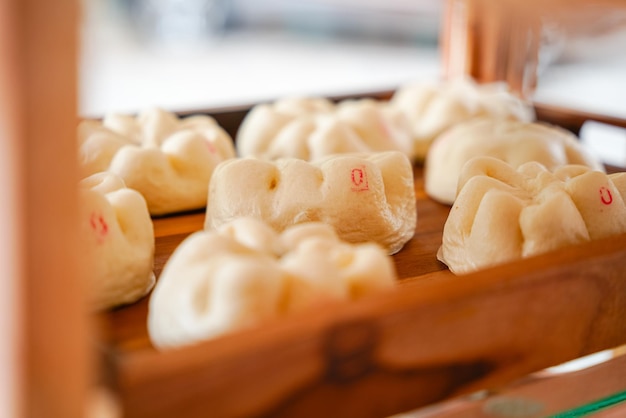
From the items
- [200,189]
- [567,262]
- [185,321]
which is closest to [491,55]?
[200,189]

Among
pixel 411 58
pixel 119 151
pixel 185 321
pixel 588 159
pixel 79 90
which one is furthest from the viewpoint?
pixel 411 58

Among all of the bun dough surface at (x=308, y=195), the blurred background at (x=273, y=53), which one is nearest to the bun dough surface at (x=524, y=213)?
the bun dough surface at (x=308, y=195)

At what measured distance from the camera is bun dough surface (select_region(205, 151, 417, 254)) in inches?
43.7

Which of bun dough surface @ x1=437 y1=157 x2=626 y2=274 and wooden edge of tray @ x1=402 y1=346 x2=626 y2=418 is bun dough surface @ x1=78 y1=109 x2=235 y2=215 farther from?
wooden edge of tray @ x1=402 y1=346 x2=626 y2=418

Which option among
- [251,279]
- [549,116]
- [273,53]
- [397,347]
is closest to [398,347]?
[397,347]

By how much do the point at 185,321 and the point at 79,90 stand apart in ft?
0.85

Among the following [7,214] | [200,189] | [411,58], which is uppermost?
[7,214]

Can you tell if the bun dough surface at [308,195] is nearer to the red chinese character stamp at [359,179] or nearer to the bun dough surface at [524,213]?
the red chinese character stamp at [359,179]

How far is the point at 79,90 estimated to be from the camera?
1.79 ft

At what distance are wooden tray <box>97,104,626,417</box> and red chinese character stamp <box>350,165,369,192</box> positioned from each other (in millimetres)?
388

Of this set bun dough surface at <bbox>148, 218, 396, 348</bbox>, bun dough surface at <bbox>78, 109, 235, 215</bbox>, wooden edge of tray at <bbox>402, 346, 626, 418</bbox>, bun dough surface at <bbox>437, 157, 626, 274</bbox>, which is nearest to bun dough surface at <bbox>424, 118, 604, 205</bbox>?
bun dough surface at <bbox>437, 157, 626, 274</bbox>

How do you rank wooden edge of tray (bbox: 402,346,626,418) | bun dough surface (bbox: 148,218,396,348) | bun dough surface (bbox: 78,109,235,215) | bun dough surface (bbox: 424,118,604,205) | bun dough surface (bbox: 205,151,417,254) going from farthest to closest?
bun dough surface (bbox: 424,118,604,205) < bun dough surface (bbox: 78,109,235,215) < bun dough surface (bbox: 205,151,417,254) < wooden edge of tray (bbox: 402,346,626,418) < bun dough surface (bbox: 148,218,396,348)

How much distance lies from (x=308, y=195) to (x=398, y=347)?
19.0 inches

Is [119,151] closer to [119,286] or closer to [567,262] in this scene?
[119,286]
